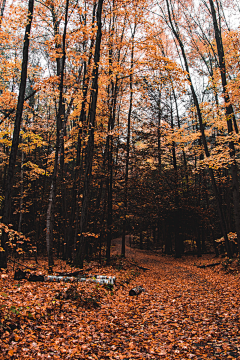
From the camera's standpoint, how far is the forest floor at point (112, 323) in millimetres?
3436

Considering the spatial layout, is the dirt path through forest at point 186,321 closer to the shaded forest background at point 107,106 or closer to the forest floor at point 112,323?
the forest floor at point 112,323

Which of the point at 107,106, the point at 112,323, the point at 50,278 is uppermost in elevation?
the point at 107,106

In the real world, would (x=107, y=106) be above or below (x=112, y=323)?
above

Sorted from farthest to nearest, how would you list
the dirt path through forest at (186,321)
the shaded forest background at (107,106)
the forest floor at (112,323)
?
the shaded forest background at (107,106) < the dirt path through forest at (186,321) < the forest floor at (112,323)

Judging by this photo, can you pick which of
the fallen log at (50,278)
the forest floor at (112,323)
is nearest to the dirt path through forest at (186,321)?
the forest floor at (112,323)

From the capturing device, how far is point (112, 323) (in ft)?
15.2

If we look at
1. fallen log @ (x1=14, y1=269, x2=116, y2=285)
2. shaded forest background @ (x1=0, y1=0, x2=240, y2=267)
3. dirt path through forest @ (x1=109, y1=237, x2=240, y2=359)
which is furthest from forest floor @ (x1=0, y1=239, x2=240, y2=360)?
shaded forest background @ (x1=0, y1=0, x2=240, y2=267)

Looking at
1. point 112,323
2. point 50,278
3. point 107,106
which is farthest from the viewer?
point 107,106

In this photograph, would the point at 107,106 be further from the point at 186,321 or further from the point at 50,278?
the point at 186,321

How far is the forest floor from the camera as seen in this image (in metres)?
3.44

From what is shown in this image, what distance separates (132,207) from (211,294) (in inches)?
332

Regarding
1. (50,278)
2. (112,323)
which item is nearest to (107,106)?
(50,278)

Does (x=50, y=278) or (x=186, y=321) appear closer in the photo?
(x=186, y=321)

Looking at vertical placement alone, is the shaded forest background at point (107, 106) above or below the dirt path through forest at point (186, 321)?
above
